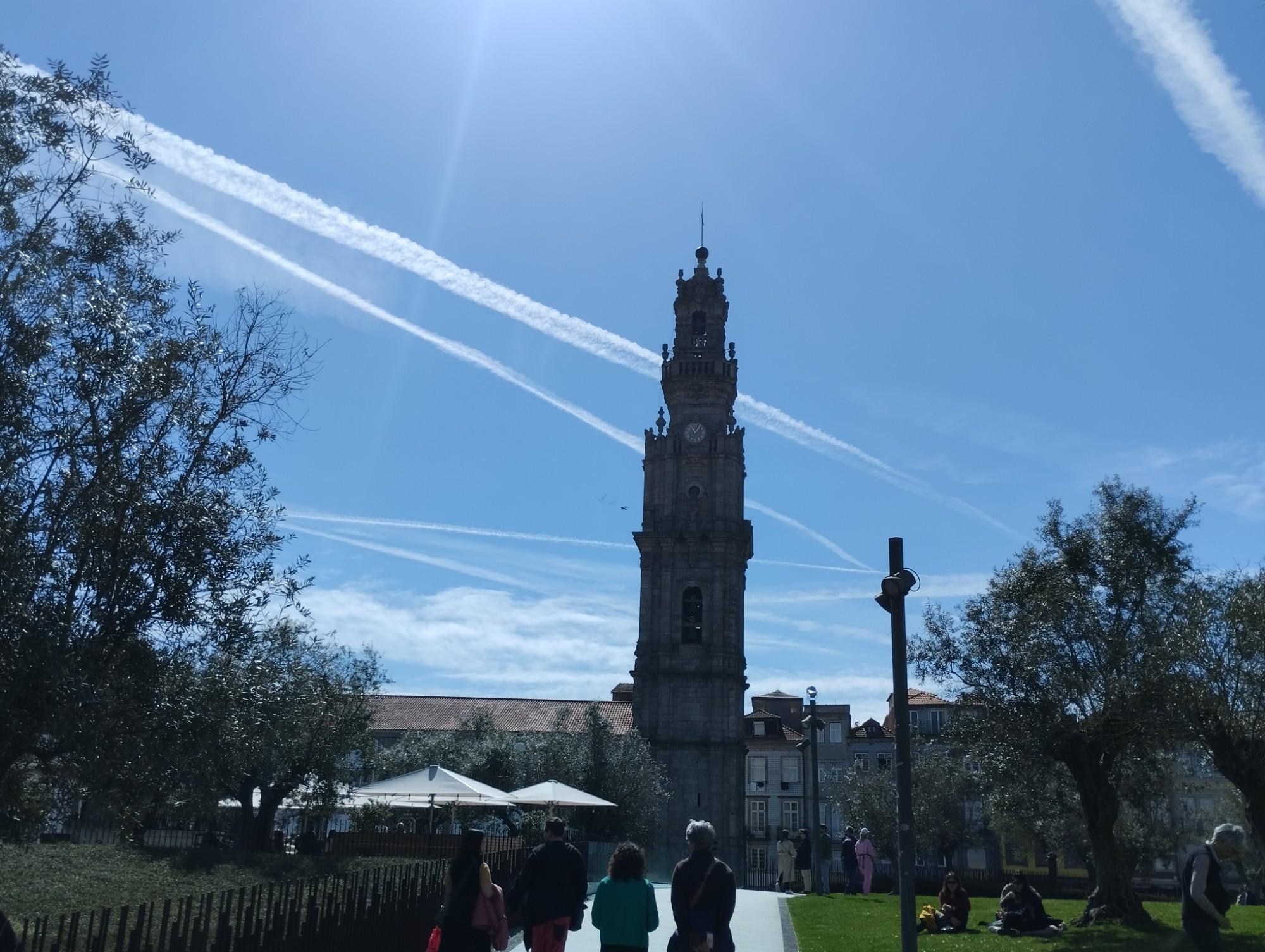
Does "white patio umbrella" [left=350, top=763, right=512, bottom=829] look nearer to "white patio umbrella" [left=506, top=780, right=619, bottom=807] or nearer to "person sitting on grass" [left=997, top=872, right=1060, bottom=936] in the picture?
"white patio umbrella" [left=506, top=780, right=619, bottom=807]

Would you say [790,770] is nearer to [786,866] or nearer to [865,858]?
[786,866]

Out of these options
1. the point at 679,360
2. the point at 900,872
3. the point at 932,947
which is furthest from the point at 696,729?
the point at 900,872

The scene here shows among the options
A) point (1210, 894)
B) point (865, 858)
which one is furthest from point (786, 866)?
point (1210, 894)

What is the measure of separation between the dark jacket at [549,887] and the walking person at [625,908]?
1.83 feet

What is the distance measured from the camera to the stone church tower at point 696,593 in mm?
52656

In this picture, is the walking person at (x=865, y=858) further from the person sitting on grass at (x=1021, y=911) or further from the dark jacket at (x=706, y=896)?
the dark jacket at (x=706, y=896)

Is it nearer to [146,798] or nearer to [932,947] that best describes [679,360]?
[932,947]

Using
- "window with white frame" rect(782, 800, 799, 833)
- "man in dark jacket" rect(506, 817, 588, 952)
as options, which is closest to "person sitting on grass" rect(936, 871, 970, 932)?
"man in dark jacket" rect(506, 817, 588, 952)

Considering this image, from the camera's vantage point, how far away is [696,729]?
53.4m

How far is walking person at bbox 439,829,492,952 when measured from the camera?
8469 millimetres

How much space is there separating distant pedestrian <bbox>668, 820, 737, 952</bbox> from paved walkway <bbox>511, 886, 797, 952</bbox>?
3.44 meters

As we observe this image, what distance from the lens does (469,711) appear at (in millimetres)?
66188

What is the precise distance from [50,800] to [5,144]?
577 cm

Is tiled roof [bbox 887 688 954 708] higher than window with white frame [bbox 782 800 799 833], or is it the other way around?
tiled roof [bbox 887 688 954 708]
